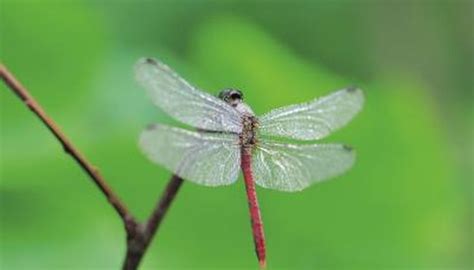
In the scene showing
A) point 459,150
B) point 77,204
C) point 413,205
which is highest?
point 77,204

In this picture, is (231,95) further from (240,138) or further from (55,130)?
(55,130)

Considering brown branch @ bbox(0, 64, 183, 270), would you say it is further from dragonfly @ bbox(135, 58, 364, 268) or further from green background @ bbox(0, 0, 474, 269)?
green background @ bbox(0, 0, 474, 269)

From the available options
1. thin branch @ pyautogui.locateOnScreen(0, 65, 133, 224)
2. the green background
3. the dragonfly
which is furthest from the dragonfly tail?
the green background

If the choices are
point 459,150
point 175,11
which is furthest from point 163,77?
point 175,11

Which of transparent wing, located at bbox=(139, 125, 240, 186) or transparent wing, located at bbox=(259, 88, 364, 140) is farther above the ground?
transparent wing, located at bbox=(139, 125, 240, 186)

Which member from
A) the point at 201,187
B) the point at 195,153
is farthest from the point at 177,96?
the point at 201,187

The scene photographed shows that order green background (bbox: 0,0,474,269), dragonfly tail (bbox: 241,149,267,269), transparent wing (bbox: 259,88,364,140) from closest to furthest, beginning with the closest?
dragonfly tail (bbox: 241,149,267,269)
transparent wing (bbox: 259,88,364,140)
green background (bbox: 0,0,474,269)

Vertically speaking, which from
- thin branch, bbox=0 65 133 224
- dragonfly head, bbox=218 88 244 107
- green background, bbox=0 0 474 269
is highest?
thin branch, bbox=0 65 133 224

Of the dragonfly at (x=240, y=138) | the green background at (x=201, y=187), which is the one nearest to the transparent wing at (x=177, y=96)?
the dragonfly at (x=240, y=138)

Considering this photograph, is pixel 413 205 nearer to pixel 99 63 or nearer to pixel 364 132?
pixel 364 132
